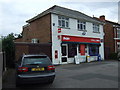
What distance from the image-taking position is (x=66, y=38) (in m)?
15.4

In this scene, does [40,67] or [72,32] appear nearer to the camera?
[40,67]

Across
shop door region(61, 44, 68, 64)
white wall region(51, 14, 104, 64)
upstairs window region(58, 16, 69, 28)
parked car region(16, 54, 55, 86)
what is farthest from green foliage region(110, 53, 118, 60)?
parked car region(16, 54, 55, 86)

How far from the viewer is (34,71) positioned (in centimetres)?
545

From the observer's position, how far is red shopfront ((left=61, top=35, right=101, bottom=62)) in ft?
50.9

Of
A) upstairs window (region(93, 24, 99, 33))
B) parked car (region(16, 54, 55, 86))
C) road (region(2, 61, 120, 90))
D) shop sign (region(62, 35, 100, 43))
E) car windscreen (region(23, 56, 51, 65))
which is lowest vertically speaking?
road (region(2, 61, 120, 90))

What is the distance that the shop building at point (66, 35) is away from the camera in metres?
14.7

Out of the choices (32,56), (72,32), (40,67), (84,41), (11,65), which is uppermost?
(72,32)

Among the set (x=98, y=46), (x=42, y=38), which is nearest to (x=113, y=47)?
(x=98, y=46)

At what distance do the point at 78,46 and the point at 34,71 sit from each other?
1225 centimetres

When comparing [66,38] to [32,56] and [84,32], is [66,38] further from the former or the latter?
[32,56]

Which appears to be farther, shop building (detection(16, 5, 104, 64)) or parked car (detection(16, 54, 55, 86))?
shop building (detection(16, 5, 104, 64))

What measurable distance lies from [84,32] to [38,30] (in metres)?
6.65

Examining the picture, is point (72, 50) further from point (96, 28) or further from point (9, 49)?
point (9, 49)

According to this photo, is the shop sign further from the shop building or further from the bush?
the bush
